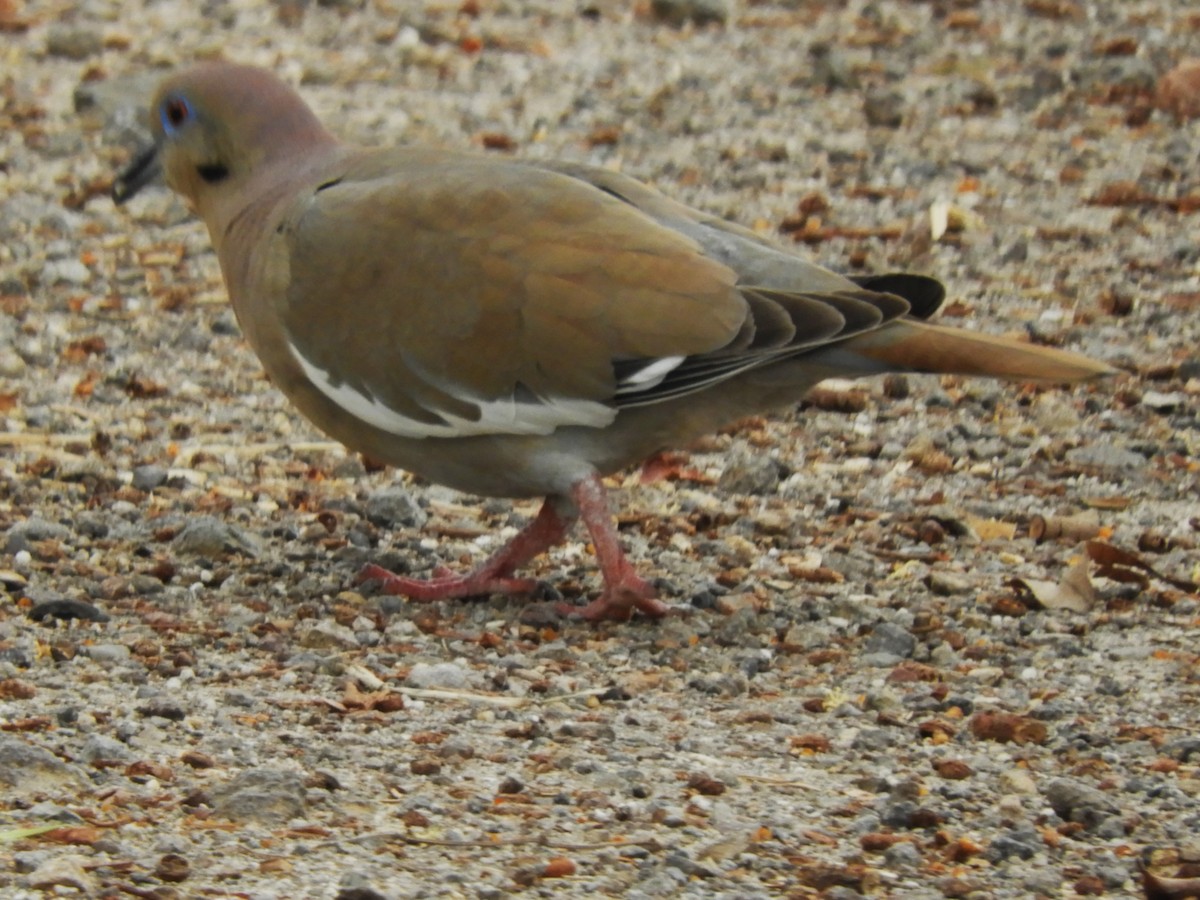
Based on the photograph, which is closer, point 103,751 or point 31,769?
point 31,769

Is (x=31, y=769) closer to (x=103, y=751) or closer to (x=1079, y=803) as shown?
(x=103, y=751)

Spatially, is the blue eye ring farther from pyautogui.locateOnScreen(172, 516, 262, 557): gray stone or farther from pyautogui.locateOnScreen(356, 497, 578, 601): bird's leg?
pyautogui.locateOnScreen(356, 497, 578, 601): bird's leg

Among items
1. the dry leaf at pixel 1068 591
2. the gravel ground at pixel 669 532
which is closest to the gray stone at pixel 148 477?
the gravel ground at pixel 669 532

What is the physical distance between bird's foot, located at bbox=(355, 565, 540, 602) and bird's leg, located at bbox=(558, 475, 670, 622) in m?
0.24

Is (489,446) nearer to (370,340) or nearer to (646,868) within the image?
(370,340)

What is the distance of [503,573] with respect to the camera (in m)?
4.75

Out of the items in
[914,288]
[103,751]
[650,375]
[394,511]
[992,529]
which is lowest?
[394,511]

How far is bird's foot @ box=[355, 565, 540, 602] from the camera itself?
4715 mm

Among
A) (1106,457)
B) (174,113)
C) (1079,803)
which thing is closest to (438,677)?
(1079,803)

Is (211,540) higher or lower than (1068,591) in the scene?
lower

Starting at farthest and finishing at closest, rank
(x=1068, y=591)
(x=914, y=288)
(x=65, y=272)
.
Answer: (x=65, y=272) → (x=1068, y=591) → (x=914, y=288)

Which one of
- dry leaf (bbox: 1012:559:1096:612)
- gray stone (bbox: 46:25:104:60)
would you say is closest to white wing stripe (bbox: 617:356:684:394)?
dry leaf (bbox: 1012:559:1096:612)

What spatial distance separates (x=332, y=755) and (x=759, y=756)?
0.75 meters

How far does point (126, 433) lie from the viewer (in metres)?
5.70
